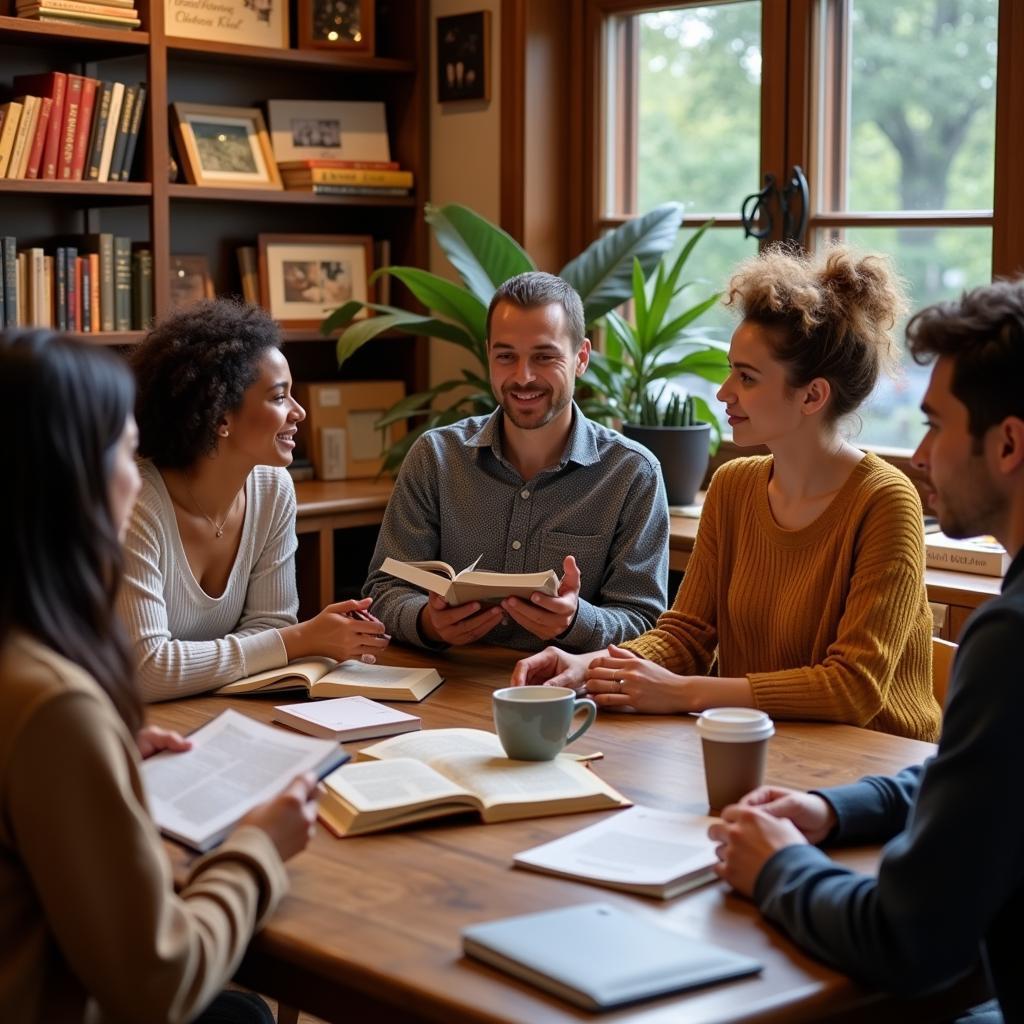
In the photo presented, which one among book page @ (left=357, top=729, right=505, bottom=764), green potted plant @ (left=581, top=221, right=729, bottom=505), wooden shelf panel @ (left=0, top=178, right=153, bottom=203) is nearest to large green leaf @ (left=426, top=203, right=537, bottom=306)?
green potted plant @ (left=581, top=221, right=729, bottom=505)

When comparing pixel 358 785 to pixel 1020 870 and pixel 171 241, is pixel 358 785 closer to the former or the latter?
pixel 1020 870

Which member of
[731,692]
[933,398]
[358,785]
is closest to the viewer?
[933,398]

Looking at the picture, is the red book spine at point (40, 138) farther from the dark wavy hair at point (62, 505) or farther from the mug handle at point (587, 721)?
the dark wavy hair at point (62, 505)

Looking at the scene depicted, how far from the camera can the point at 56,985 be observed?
126 centimetres

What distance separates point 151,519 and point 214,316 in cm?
41

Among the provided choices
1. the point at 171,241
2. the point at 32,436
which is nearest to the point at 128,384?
the point at 32,436

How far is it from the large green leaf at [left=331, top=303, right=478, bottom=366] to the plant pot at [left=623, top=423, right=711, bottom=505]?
0.52m

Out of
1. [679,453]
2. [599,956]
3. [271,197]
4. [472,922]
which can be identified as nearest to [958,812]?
[599,956]

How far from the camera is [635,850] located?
152 centimetres

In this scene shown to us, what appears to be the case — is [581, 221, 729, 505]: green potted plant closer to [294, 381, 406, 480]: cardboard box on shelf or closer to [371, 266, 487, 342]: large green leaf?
[371, 266, 487, 342]: large green leaf

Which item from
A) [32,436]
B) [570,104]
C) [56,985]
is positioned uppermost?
[570,104]

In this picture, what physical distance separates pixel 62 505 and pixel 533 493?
1.46 metres

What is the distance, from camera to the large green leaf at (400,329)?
3736 millimetres

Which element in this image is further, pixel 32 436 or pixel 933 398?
pixel 933 398
